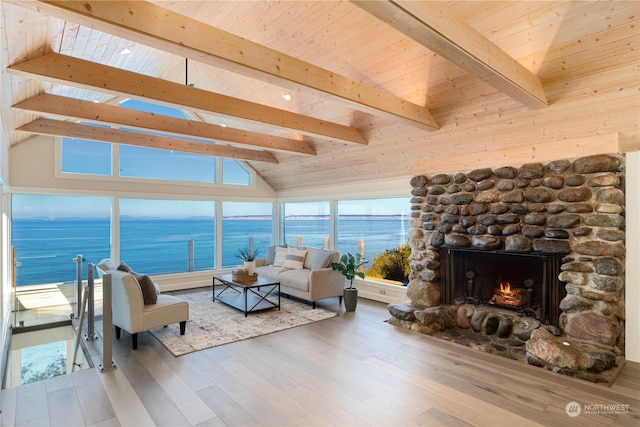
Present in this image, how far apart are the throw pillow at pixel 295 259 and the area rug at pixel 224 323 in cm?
70

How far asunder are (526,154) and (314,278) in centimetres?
346

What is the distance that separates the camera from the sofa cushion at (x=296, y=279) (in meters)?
5.82

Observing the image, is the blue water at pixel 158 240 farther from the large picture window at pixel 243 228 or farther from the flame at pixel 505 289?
the flame at pixel 505 289

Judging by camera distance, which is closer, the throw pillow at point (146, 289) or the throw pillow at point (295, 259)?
the throw pillow at point (146, 289)

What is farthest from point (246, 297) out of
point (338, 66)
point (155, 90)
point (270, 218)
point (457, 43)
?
point (457, 43)

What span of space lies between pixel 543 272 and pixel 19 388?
5.51 m

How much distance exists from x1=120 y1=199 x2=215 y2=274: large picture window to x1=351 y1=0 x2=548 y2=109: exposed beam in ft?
21.0

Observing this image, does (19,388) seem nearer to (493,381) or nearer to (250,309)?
(250,309)

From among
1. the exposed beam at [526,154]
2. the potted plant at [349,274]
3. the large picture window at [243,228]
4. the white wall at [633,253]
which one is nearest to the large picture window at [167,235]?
the large picture window at [243,228]

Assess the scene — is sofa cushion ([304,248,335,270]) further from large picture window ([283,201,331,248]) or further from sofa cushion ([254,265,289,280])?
large picture window ([283,201,331,248])

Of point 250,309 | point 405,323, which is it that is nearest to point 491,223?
point 405,323

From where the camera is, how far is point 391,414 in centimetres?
273

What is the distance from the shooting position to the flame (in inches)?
183

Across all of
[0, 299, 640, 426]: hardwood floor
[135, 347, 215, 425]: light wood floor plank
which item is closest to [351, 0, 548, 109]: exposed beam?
[0, 299, 640, 426]: hardwood floor
